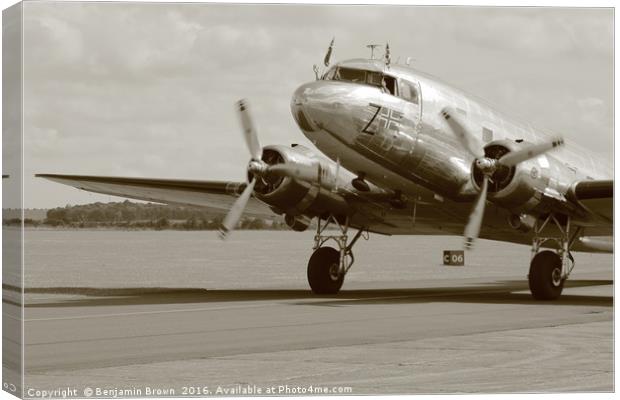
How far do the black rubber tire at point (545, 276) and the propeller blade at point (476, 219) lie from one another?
275cm

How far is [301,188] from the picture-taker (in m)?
25.5

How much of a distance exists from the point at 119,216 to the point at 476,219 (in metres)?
7.23

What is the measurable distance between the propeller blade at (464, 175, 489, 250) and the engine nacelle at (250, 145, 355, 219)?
3.69 m

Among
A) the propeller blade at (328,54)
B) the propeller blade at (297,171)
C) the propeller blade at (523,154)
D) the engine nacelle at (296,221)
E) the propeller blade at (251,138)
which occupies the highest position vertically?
the propeller blade at (328,54)

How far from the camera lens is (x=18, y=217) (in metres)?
13.1

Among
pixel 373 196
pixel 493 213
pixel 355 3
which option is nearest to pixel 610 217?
pixel 493 213

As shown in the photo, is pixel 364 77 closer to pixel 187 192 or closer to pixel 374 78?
pixel 374 78

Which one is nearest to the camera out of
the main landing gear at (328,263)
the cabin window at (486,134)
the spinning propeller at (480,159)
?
the spinning propeller at (480,159)

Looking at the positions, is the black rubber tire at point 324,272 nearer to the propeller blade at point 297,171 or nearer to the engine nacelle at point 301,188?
the engine nacelle at point 301,188

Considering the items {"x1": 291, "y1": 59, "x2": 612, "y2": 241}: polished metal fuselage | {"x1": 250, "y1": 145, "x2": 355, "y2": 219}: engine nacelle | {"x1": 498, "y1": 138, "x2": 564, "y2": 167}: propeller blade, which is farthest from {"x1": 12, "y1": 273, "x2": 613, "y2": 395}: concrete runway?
{"x1": 498, "y1": 138, "x2": 564, "y2": 167}: propeller blade

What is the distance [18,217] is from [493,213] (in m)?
14.3

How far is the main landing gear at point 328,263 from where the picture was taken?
26.8 meters

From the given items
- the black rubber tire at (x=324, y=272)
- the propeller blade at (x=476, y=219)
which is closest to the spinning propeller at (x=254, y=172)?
the black rubber tire at (x=324, y=272)

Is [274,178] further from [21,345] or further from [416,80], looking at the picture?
[21,345]
